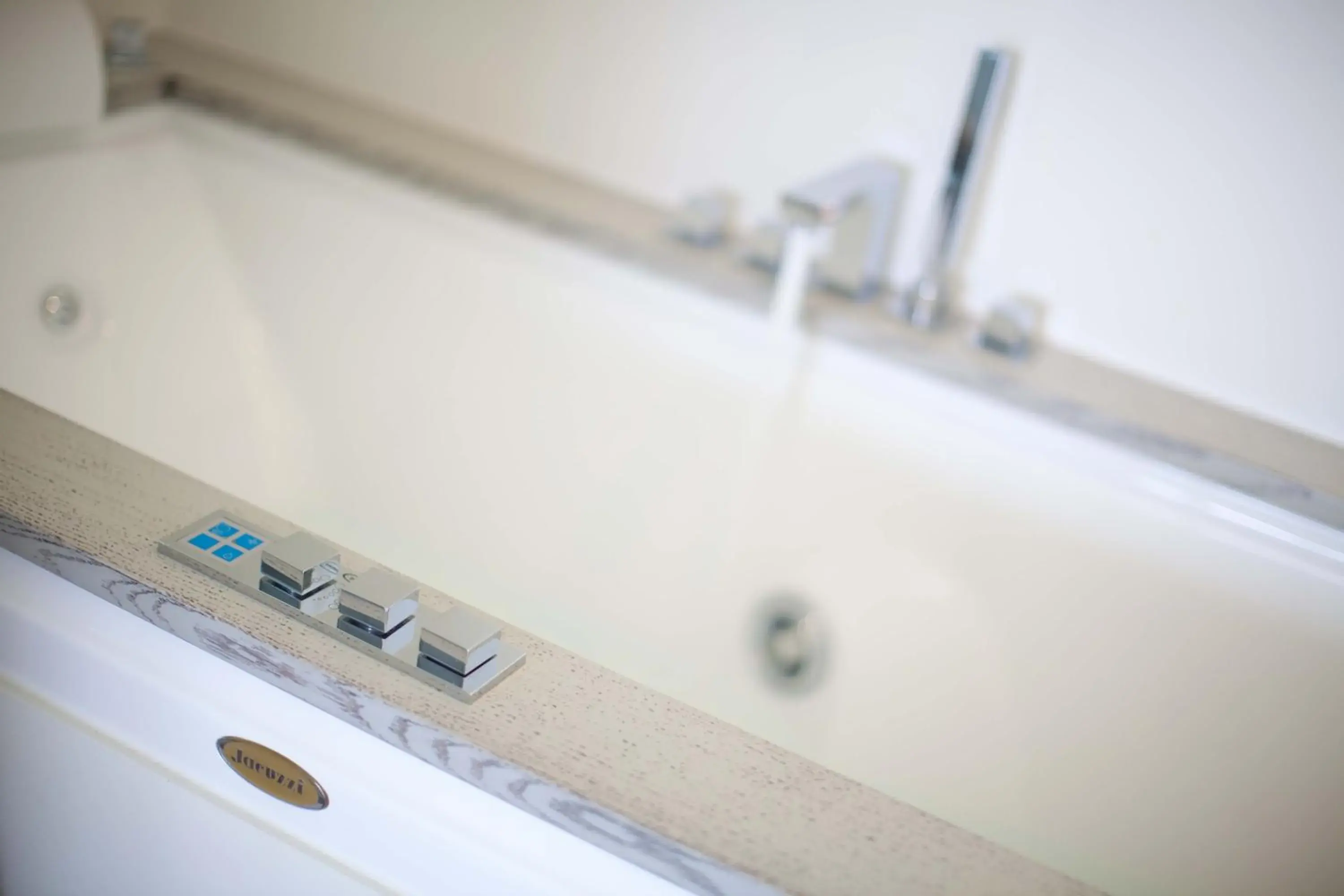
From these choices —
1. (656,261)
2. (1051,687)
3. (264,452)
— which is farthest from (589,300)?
(1051,687)

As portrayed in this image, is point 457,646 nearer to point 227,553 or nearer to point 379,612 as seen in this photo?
point 379,612

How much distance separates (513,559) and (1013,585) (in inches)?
21.3

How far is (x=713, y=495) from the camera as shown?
1297 millimetres

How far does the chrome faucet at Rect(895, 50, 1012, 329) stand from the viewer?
3.76 feet

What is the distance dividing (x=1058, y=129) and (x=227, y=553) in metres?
0.86

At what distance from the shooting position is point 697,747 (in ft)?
2.16

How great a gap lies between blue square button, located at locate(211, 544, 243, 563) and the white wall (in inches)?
30.9

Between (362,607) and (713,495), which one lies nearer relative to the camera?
(362,607)

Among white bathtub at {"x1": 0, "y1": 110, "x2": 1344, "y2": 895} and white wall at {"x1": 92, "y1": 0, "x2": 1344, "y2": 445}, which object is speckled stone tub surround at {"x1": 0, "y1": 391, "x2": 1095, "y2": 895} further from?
white wall at {"x1": 92, "y1": 0, "x2": 1344, "y2": 445}

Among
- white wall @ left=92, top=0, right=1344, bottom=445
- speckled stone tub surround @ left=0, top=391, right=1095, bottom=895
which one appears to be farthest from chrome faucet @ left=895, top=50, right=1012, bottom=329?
speckled stone tub surround @ left=0, top=391, right=1095, bottom=895

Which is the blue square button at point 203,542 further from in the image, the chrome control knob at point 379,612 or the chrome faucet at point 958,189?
the chrome faucet at point 958,189

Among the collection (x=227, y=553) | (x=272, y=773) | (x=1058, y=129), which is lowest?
(x=272, y=773)

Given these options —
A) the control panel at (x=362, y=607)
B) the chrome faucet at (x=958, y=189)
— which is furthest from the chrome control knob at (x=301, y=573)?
the chrome faucet at (x=958, y=189)

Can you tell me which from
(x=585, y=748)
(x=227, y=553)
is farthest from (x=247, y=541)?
(x=585, y=748)
